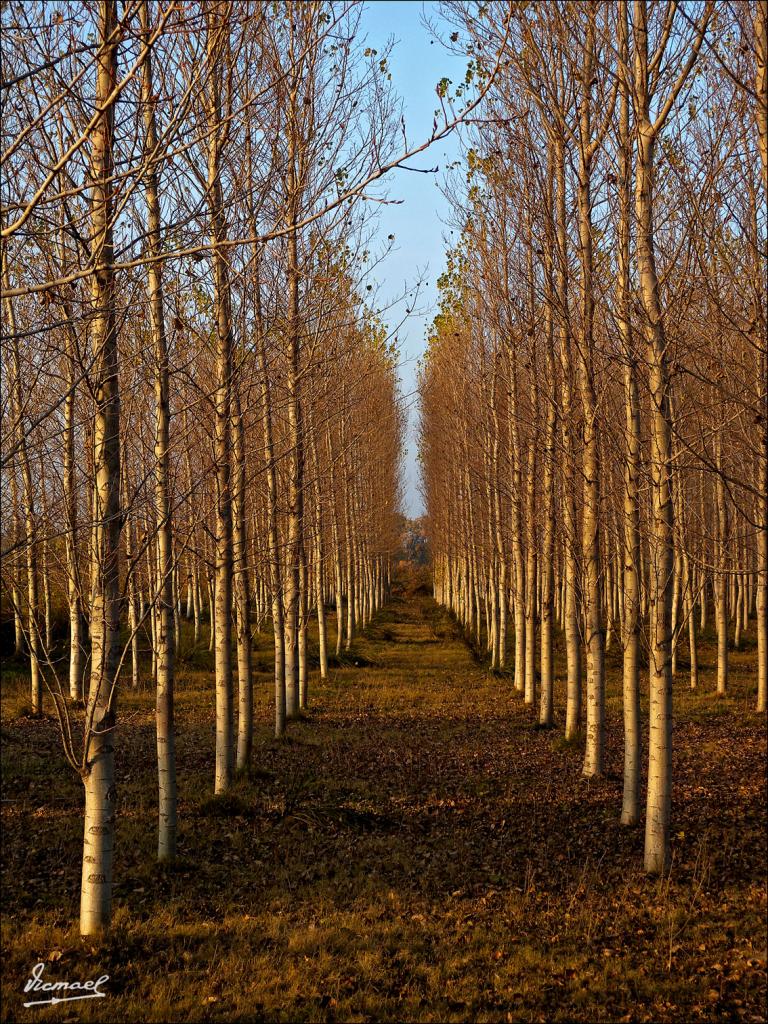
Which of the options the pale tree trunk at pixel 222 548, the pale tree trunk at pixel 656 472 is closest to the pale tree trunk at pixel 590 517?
the pale tree trunk at pixel 656 472

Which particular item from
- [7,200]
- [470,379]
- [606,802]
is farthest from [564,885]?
[470,379]

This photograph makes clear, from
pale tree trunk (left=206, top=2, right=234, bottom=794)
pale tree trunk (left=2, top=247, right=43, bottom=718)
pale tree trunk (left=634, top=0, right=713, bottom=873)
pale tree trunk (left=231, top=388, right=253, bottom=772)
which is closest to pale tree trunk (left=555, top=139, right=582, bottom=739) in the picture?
pale tree trunk (left=634, top=0, right=713, bottom=873)

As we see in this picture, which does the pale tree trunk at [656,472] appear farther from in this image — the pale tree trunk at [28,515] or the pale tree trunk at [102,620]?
the pale tree trunk at [28,515]

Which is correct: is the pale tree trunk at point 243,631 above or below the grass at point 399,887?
above

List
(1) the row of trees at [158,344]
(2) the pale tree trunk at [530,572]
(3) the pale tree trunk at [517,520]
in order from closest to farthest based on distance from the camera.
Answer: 1. (1) the row of trees at [158,344]
2. (2) the pale tree trunk at [530,572]
3. (3) the pale tree trunk at [517,520]

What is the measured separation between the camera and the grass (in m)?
4.27

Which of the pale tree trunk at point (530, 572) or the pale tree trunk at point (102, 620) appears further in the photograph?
the pale tree trunk at point (530, 572)

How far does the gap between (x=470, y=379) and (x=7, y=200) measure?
49.9 feet

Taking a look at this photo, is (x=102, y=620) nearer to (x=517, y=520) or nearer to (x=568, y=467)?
(x=568, y=467)

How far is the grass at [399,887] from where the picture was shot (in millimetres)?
4266

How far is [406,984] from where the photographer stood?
4.40 m

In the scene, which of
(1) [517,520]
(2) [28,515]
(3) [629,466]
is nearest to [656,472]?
(3) [629,466]

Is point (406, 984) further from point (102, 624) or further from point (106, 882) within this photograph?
point (102, 624)

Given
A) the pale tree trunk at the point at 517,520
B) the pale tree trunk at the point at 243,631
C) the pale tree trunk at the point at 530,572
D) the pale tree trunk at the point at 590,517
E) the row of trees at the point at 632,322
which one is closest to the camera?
Answer: the row of trees at the point at 632,322
